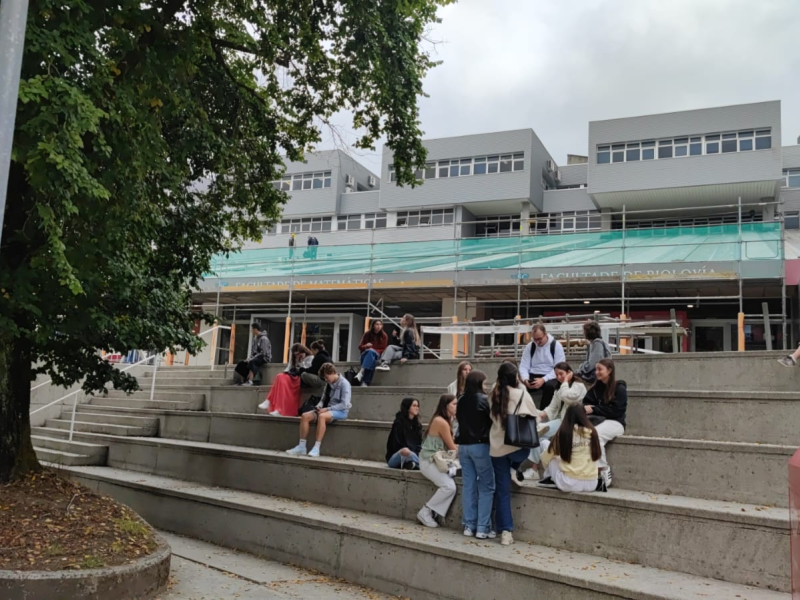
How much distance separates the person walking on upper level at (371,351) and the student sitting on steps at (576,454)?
5452 millimetres

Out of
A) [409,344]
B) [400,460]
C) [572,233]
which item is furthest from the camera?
[572,233]

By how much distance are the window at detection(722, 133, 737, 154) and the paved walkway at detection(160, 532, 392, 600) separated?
24.8 metres

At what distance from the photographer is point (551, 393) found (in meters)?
9.09

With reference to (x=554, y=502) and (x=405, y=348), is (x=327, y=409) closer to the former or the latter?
(x=405, y=348)

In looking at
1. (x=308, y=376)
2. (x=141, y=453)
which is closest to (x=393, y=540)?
(x=308, y=376)

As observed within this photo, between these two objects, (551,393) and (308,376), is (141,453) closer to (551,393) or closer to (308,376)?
(308,376)

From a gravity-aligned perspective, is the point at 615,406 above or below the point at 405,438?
above

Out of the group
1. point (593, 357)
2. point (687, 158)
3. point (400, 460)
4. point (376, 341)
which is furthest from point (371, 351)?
point (687, 158)

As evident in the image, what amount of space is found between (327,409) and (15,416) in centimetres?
396

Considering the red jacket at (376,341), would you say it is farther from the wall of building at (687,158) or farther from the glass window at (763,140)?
the glass window at (763,140)

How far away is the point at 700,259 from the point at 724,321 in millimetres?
6255

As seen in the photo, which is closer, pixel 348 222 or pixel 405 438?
pixel 405 438

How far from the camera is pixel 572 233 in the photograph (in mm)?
19719

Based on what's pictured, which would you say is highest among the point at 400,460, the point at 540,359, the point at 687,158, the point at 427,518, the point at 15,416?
the point at 687,158
